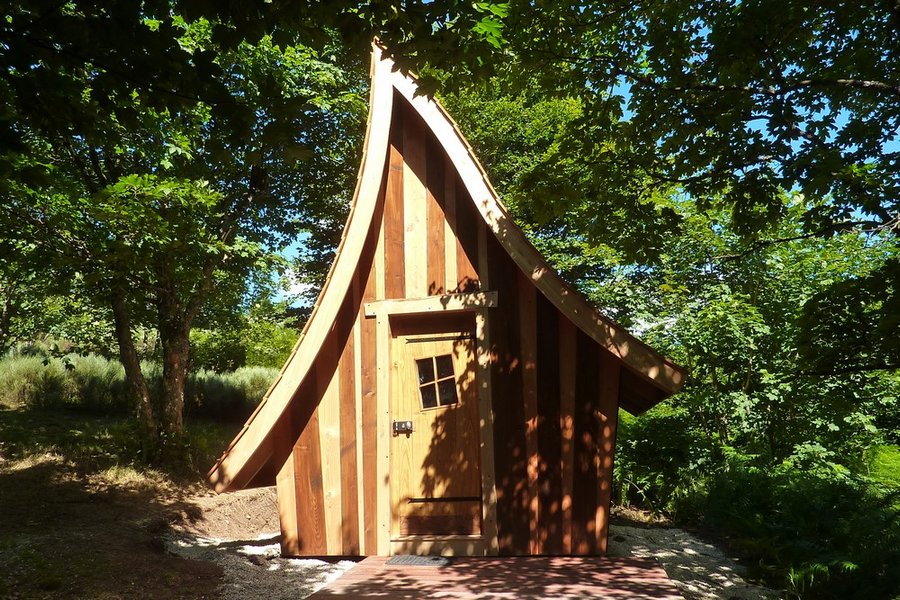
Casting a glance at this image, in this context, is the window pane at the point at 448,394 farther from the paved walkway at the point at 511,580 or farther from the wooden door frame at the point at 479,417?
the paved walkway at the point at 511,580

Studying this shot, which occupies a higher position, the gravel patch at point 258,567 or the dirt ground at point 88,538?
the dirt ground at point 88,538

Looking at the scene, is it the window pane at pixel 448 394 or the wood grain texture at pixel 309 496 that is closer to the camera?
the wood grain texture at pixel 309 496

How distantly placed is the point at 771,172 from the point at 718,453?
18.1 feet

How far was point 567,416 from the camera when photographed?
16.6 ft

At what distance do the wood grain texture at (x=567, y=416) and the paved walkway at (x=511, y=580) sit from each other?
31cm

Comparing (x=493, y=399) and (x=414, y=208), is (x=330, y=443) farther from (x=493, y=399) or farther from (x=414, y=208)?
(x=414, y=208)

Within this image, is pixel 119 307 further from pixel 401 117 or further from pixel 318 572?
pixel 401 117

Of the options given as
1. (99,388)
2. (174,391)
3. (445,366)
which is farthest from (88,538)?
(99,388)

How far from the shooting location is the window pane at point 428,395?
542 cm

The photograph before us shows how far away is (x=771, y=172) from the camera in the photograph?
5.60m

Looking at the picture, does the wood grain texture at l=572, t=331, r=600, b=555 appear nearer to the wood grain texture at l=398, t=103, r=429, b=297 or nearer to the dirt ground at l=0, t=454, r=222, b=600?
the wood grain texture at l=398, t=103, r=429, b=297

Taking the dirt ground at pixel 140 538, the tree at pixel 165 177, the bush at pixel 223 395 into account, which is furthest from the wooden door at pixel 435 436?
the bush at pixel 223 395

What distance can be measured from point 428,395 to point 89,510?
622 centimetres

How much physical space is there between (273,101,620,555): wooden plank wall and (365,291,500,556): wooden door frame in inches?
2.2
